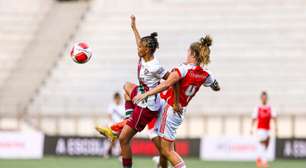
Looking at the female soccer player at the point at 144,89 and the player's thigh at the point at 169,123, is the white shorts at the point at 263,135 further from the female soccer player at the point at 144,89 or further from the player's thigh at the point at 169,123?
the player's thigh at the point at 169,123

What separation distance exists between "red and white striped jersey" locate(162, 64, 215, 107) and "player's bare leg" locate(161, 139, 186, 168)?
1.92 ft

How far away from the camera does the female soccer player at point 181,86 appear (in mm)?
12500

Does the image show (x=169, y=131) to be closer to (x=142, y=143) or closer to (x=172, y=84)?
(x=172, y=84)

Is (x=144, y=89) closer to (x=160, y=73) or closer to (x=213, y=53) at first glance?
(x=160, y=73)

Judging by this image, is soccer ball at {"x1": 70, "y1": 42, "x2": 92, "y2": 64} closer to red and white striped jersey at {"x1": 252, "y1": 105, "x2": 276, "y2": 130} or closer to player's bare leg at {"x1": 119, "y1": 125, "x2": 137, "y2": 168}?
player's bare leg at {"x1": 119, "y1": 125, "x2": 137, "y2": 168}

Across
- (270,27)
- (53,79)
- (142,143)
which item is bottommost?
(142,143)

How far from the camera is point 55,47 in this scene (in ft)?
120

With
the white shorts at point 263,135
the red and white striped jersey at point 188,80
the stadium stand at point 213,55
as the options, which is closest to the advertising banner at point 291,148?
the stadium stand at point 213,55

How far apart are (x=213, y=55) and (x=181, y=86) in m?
20.9

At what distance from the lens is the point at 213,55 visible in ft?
110

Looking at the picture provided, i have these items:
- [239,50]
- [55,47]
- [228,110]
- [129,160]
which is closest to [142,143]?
[228,110]

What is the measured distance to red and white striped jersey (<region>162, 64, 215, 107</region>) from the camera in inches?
496

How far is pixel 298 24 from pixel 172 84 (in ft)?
71.9

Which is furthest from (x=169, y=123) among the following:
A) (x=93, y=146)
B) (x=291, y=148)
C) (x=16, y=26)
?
(x=16, y=26)
